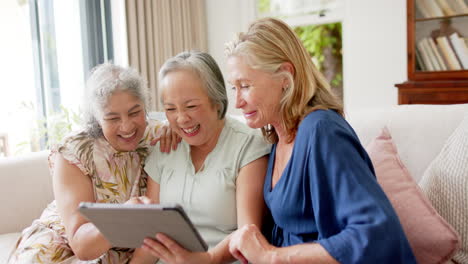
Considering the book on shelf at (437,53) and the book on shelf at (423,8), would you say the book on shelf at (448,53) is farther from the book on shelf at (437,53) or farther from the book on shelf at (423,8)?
the book on shelf at (423,8)

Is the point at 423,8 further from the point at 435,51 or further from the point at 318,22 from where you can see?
the point at 318,22

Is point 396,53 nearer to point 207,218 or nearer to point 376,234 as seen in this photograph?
point 207,218

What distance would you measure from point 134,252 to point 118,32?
114 inches

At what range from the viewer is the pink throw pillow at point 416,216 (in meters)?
1.23

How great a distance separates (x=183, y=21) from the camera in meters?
4.52

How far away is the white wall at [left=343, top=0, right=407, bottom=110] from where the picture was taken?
150 inches

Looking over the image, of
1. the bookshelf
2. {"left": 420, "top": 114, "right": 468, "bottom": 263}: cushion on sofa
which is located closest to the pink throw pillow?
{"left": 420, "top": 114, "right": 468, "bottom": 263}: cushion on sofa

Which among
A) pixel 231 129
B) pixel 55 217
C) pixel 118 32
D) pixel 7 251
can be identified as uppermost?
pixel 118 32

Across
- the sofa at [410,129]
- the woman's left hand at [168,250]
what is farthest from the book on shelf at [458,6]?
the woman's left hand at [168,250]

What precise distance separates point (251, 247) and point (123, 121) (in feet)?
2.12

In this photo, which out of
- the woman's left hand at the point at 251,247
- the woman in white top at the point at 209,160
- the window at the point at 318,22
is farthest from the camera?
the window at the point at 318,22

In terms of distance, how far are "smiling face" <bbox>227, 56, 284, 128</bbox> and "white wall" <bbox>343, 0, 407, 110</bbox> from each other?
2.77 m

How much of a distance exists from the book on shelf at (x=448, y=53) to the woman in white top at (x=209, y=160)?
2066 millimetres

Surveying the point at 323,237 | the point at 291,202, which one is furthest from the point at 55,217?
the point at 323,237
